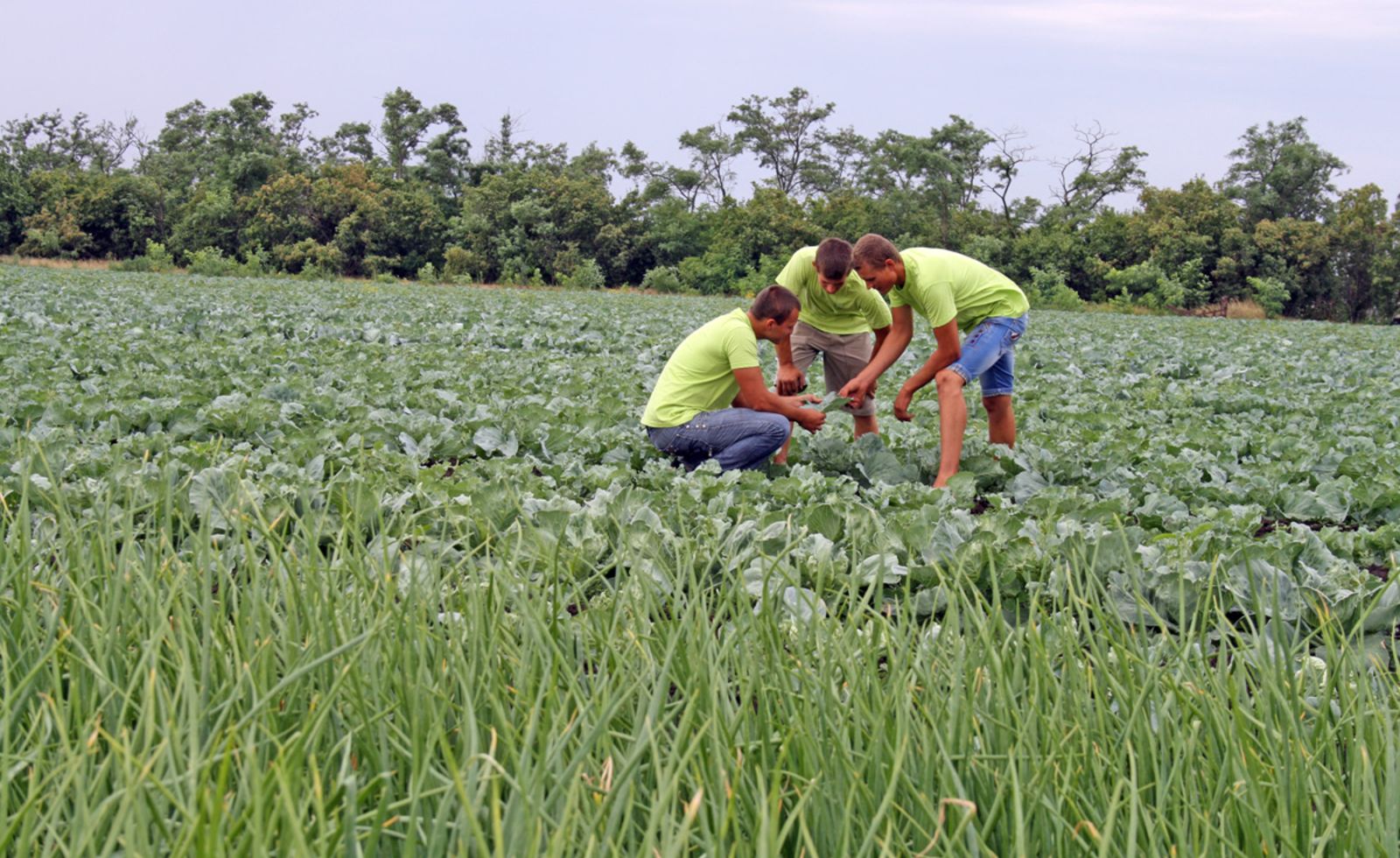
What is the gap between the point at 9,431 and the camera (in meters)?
5.65

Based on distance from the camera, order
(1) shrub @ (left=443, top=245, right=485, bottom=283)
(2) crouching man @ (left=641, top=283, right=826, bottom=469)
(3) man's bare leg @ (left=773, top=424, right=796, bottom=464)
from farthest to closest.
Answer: (1) shrub @ (left=443, top=245, right=485, bottom=283) → (3) man's bare leg @ (left=773, top=424, right=796, bottom=464) → (2) crouching man @ (left=641, top=283, right=826, bottom=469)

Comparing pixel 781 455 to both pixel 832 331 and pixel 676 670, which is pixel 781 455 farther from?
pixel 676 670

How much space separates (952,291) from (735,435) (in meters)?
1.45

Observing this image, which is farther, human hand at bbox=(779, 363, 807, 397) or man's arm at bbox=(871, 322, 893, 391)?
man's arm at bbox=(871, 322, 893, 391)

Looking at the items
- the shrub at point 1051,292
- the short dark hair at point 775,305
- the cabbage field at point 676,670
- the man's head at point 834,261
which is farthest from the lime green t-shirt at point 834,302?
the shrub at point 1051,292

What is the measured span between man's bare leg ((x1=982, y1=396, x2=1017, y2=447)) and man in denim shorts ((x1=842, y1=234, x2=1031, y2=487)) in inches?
3.0

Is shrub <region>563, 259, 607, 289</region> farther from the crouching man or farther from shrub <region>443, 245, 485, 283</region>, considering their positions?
the crouching man

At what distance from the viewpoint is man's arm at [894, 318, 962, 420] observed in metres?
5.88

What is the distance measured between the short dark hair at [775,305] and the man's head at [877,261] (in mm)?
424

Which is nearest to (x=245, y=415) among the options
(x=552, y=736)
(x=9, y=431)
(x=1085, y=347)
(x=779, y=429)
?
(x=9, y=431)

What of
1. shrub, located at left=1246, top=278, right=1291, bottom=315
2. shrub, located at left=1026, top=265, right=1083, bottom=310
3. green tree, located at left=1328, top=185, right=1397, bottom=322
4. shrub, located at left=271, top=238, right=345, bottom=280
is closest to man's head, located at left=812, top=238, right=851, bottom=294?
shrub, located at left=1026, top=265, right=1083, bottom=310

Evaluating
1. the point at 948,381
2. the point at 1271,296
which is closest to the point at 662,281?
the point at 1271,296

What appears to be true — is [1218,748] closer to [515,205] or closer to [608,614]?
[608,614]

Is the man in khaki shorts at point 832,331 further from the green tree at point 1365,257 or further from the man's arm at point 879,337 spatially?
the green tree at point 1365,257
